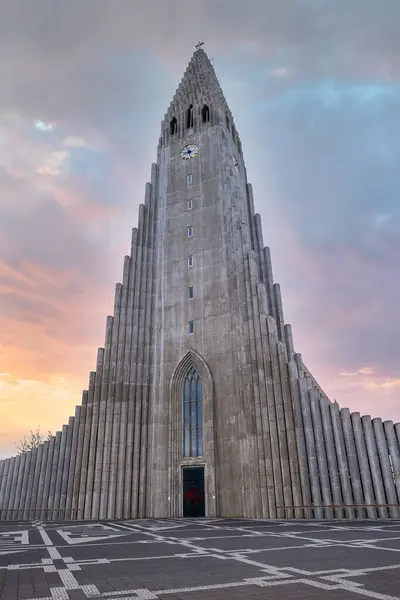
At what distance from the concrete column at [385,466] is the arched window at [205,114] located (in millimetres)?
36116

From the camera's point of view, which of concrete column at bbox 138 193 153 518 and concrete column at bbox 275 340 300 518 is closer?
concrete column at bbox 275 340 300 518

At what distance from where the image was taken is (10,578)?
25.9ft

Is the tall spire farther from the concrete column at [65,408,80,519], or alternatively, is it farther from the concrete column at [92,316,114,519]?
the concrete column at [65,408,80,519]

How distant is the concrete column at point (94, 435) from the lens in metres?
30.2

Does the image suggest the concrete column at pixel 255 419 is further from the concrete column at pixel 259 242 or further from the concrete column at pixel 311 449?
the concrete column at pixel 259 242

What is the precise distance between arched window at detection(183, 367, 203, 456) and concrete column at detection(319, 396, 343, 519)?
9862mm

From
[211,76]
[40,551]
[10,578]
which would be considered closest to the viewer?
[10,578]

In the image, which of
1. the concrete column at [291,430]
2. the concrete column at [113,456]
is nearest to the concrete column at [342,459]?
the concrete column at [291,430]

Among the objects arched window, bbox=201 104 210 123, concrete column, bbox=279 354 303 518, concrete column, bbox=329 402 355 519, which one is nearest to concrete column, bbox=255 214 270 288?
arched window, bbox=201 104 210 123

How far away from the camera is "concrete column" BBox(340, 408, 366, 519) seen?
23750 millimetres

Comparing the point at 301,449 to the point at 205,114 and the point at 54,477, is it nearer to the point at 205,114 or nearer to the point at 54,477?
the point at 54,477

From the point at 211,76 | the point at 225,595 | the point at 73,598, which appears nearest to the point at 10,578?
the point at 73,598

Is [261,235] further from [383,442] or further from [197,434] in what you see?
[383,442]

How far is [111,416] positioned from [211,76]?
143 feet
